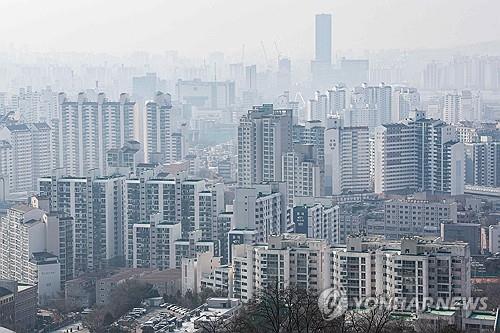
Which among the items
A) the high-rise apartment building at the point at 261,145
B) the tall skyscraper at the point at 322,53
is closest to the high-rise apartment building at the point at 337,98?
the tall skyscraper at the point at 322,53

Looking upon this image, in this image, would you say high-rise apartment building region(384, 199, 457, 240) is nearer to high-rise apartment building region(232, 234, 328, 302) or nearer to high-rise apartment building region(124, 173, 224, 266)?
high-rise apartment building region(124, 173, 224, 266)

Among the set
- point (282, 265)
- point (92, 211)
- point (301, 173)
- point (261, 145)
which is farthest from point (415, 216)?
point (282, 265)

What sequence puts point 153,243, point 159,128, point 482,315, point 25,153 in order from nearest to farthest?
point 482,315 → point 153,243 → point 25,153 → point 159,128

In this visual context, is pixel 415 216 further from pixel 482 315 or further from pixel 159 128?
pixel 159 128

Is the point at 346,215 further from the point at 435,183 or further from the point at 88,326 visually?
the point at 88,326

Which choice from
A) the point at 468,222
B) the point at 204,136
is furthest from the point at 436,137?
the point at 204,136

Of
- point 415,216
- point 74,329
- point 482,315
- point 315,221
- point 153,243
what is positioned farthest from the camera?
point 415,216

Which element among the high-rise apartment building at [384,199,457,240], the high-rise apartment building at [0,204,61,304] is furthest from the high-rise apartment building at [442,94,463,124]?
the high-rise apartment building at [0,204,61,304]
